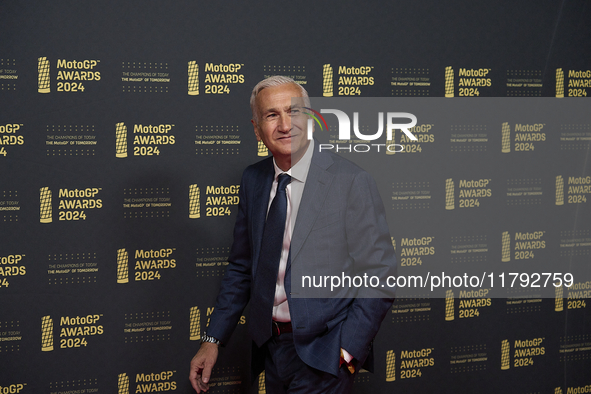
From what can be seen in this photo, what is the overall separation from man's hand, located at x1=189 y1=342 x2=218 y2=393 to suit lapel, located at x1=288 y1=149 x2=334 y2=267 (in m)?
0.51

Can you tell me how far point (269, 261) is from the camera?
1540mm

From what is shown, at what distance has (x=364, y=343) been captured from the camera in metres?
1.44

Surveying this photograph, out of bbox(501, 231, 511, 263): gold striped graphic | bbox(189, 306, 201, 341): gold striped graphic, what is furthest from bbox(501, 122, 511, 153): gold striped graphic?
bbox(189, 306, 201, 341): gold striped graphic

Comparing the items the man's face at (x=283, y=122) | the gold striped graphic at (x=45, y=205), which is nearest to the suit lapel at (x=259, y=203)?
the man's face at (x=283, y=122)

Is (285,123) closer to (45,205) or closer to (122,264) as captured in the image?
(122,264)

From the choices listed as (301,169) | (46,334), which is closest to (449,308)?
(301,169)

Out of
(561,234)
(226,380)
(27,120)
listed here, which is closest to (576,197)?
(561,234)

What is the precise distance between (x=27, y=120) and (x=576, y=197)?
3.31m

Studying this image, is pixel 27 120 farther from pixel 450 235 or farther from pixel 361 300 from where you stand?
pixel 450 235

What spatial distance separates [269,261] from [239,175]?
0.96 m

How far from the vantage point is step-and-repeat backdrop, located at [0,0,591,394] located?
221 centimetres

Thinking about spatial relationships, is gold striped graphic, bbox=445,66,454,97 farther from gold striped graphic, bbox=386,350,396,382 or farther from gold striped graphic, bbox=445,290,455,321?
gold striped graphic, bbox=386,350,396,382

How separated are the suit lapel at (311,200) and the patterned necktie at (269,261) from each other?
6 centimetres

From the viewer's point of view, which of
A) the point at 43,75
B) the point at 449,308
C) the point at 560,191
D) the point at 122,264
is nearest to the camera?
the point at 43,75
